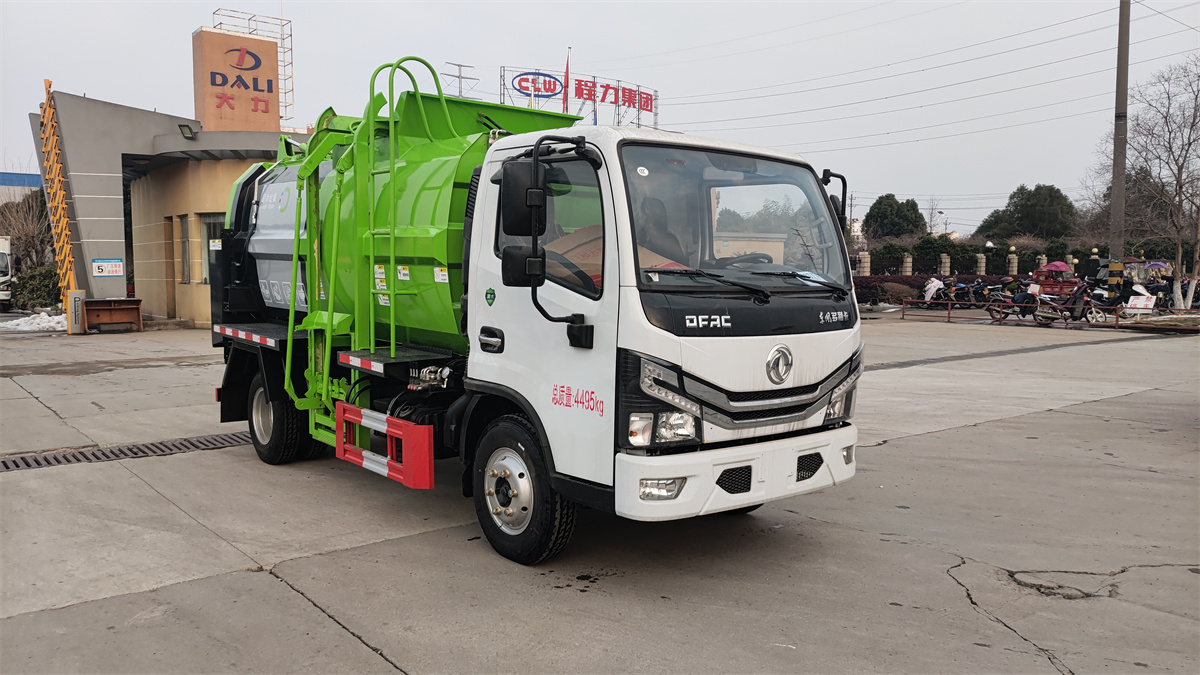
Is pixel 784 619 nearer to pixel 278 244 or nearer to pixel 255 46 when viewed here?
pixel 278 244

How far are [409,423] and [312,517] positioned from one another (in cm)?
109

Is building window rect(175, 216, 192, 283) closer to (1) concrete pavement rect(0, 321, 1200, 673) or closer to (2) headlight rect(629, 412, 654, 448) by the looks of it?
(1) concrete pavement rect(0, 321, 1200, 673)

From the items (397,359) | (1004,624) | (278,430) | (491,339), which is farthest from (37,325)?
(1004,624)

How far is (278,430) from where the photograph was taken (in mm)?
7324

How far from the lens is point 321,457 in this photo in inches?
309

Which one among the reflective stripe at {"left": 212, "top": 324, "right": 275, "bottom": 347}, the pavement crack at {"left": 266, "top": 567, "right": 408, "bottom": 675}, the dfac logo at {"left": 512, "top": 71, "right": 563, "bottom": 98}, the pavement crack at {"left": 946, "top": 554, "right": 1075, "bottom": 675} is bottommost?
the pavement crack at {"left": 946, "top": 554, "right": 1075, "bottom": 675}

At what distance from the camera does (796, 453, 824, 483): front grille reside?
15.6 feet

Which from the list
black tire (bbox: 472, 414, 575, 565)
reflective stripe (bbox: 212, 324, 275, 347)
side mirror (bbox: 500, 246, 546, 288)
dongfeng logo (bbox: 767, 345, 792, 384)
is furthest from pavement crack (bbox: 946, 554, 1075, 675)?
reflective stripe (bbox: 212, 324, 275, 347)

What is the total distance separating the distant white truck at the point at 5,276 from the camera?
3319cm

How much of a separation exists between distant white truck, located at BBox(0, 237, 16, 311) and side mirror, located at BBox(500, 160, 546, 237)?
119 feet

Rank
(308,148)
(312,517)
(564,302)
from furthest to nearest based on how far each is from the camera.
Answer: (308,148), (312,517), (564,302)

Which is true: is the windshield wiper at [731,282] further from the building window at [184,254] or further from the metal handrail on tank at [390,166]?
the building window at [184,254]

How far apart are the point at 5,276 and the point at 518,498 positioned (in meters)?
36.7

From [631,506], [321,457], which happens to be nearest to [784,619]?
[631,506]
